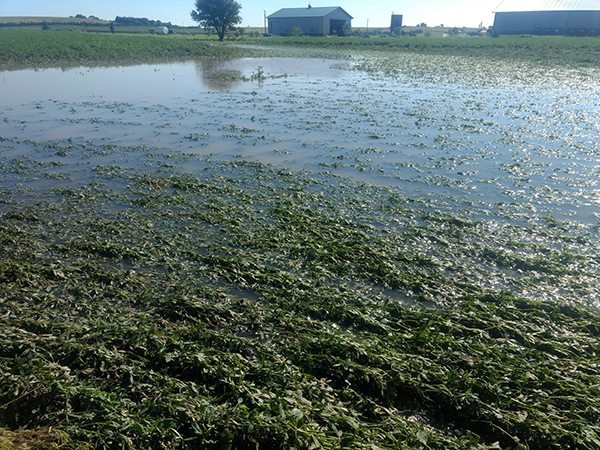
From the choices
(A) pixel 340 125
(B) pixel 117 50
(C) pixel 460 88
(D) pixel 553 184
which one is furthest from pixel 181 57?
(D) pixel 553 184

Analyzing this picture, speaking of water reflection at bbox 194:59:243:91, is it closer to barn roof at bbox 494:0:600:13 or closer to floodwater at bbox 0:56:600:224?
floodwater at bbox 0:56:600:224

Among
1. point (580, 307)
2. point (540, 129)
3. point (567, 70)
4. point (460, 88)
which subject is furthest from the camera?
point (567, 70)

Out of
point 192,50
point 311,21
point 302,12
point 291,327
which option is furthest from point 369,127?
point 302,12

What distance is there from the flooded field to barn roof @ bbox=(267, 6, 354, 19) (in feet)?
263

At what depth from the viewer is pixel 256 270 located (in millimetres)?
5988

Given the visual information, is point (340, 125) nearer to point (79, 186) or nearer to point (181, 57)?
point (79, 186)

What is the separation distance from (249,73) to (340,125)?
1786 centimetres

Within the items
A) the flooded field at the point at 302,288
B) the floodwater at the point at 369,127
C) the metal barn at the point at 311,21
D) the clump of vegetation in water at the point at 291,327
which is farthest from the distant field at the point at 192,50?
the metal barn at the point at 311,21

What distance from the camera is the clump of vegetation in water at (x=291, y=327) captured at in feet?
11.2

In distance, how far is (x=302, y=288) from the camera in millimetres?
5645

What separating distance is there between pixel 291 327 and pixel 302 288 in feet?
2.97

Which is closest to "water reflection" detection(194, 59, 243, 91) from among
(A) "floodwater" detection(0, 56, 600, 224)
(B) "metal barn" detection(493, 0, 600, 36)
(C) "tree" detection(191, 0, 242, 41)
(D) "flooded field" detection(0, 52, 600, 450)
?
(A) "floodwater" detection(0, 56, 600, 224)

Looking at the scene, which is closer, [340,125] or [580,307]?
[580,307]

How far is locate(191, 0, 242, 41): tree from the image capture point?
6962cm
